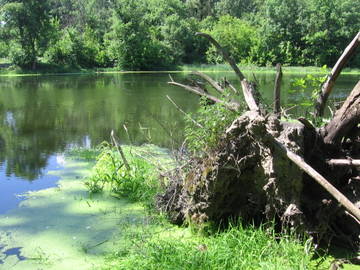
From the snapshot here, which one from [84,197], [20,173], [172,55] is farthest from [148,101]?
[172,55]

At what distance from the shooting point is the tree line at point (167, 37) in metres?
49.1

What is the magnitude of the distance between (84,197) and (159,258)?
2660mm

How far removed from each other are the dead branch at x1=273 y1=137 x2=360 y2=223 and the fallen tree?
17 mm

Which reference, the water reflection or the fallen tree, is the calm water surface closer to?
the water reflection

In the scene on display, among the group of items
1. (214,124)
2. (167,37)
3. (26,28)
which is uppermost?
(167,37)

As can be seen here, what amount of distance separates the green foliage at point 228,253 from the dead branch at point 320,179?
0.62 meters

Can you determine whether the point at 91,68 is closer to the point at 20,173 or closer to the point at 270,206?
the point at 20,173

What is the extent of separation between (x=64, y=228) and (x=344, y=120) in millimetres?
3408

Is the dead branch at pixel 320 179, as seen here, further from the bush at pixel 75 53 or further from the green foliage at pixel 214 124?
the bush at pixel 75 53

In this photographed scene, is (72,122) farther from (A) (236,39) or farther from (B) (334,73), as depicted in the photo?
(A) (236,39)

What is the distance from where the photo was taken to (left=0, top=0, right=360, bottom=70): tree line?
49.1 meters

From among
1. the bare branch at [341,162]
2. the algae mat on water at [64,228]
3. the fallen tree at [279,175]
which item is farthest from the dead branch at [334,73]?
the algae mat on water at [64,228]

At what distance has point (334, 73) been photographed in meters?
4.32

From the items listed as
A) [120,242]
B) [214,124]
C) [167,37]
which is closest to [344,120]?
[214,124]
